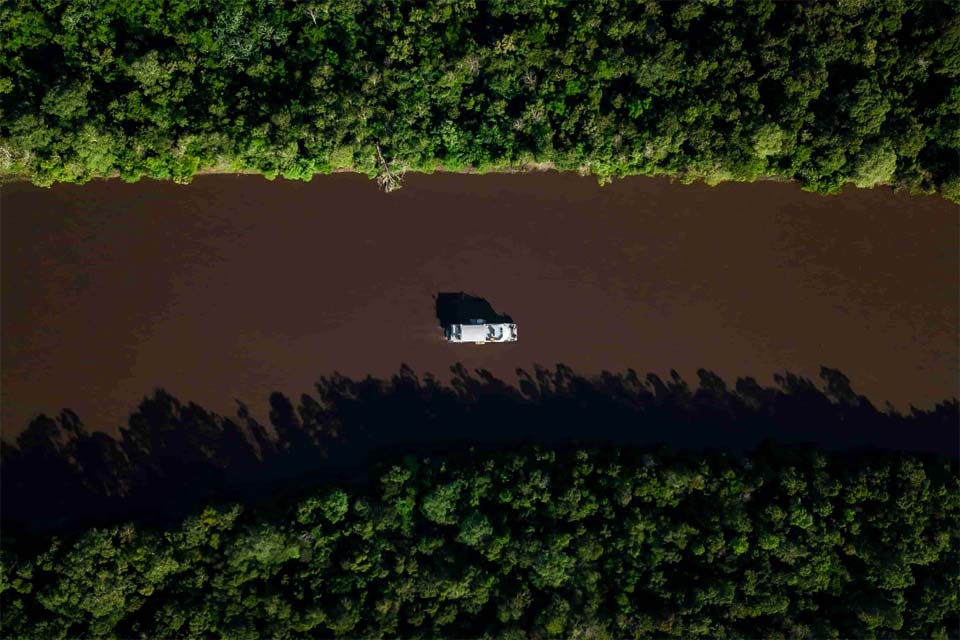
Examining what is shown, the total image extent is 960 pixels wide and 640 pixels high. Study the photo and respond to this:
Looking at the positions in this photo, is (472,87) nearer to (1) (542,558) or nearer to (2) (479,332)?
(2) (479,332)

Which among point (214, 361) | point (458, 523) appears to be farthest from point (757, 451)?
point (214, 361)

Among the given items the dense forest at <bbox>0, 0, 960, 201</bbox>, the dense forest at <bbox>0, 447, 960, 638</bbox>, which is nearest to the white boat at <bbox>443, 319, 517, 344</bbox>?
the dense forest at <bbox>0, 447, 960, 638</bbox>

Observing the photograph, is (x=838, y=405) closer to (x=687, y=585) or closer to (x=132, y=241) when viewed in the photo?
(x=687, y=585)

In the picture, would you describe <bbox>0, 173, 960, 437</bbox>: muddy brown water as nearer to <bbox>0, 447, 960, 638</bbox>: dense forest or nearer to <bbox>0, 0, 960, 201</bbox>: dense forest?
<bbox>0, 0, 960, 201</bbox>: dense forest

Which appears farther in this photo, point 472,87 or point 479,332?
point 479,332

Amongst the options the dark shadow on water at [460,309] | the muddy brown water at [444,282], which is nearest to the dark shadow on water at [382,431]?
the muddy brown water at [444,282]

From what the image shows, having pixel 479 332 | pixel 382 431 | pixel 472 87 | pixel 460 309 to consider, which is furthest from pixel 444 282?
pixel 472 87
